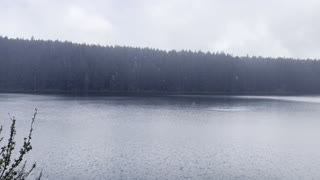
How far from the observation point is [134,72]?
168250mm

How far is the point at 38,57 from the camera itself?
566 feet

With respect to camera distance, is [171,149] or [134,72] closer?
[171,149]

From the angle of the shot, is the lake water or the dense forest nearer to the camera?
the lake water

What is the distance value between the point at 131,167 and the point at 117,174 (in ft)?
6.82

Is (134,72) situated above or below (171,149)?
above

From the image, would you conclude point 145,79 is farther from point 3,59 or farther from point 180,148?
point 180,148

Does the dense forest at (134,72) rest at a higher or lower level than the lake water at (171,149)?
higher

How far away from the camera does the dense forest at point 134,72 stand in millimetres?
159875

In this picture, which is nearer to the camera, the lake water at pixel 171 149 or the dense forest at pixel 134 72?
the lake water at pixel 171 149

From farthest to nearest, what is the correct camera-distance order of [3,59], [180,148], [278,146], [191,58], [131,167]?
[191,58], [3,59], [278,146], [180,148], [131,167]

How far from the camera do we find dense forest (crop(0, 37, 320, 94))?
525ft

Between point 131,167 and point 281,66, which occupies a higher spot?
point 281,66

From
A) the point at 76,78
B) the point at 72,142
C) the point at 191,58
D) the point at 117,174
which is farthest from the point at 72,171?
the point at 191,58

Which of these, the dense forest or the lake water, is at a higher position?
the dense forest
